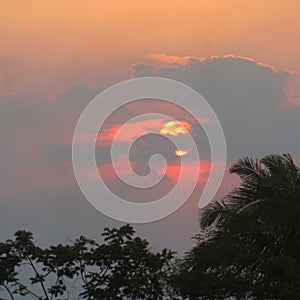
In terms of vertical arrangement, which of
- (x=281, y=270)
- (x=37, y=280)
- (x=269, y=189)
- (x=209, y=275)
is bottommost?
(x=281, y=270)

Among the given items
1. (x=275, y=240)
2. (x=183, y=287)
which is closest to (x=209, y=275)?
(x=183, y=287)

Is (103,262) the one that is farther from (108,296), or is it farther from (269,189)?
(269,189)

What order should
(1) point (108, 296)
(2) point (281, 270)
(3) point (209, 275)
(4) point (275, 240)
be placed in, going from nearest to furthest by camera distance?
(2) point (281, 270) < (3) point (209, 275) < (4) point (275, 240) < (1) point (108, 296)

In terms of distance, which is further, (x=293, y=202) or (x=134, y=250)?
(x=134, y=250)

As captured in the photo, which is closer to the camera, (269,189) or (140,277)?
(269,189)

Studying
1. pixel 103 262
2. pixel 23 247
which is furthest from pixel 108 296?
pixel 23 247

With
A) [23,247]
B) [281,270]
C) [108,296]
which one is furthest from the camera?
[23,247]

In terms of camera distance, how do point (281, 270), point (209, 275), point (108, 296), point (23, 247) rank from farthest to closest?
1. point (23, 247)
2. point (108, 296)
3. point (209, 275)
4. point (281, 270)

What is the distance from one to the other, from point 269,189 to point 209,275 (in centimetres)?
344

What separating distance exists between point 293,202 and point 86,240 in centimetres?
879

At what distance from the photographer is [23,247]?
27.3 m

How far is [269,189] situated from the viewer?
2297 cm

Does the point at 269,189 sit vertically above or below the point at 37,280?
below

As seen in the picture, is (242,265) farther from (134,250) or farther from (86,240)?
(86,240)
